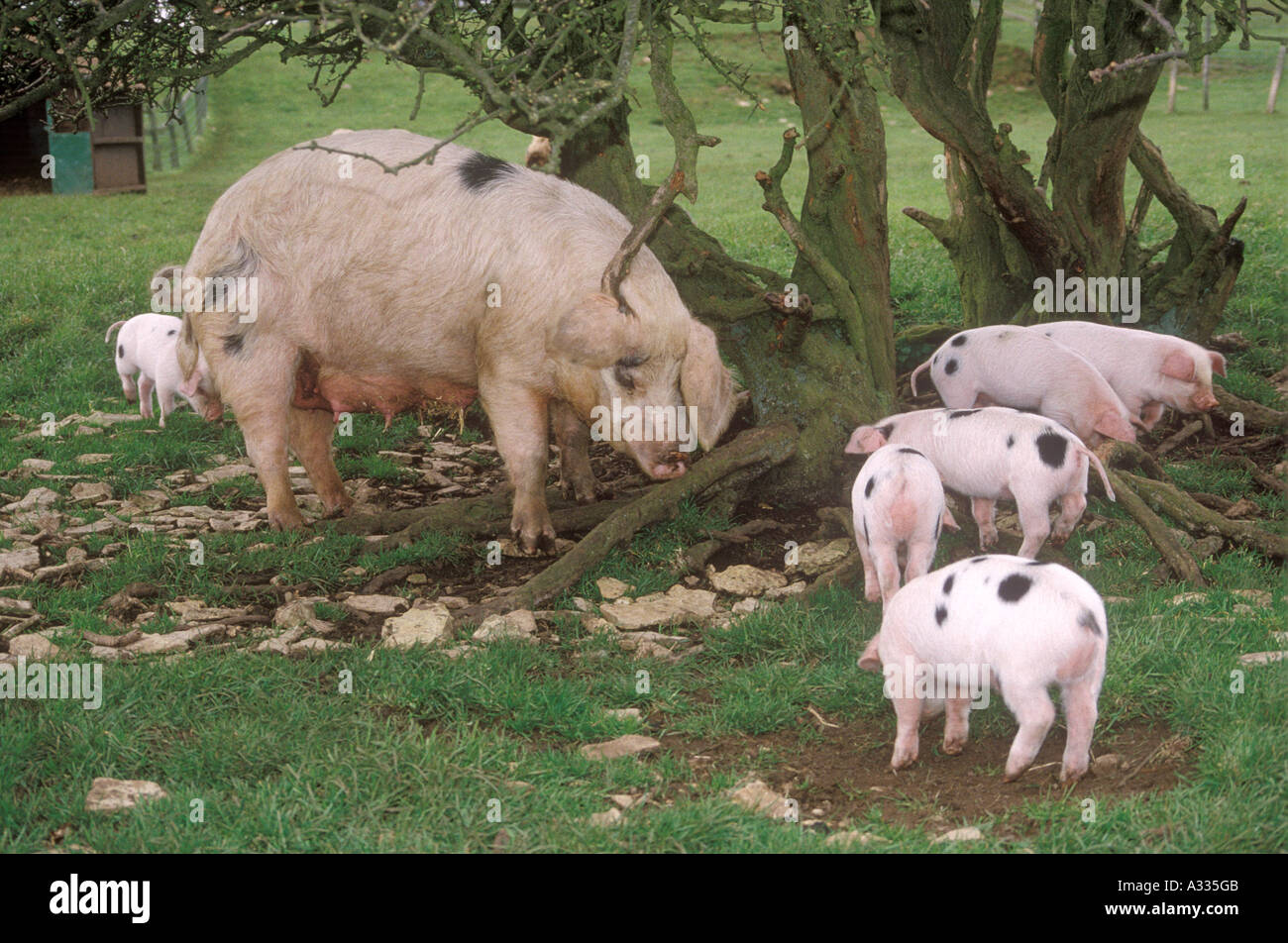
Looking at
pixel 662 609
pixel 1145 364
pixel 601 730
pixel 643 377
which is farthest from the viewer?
pixel 1145 364

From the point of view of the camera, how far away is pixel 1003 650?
11.7ft

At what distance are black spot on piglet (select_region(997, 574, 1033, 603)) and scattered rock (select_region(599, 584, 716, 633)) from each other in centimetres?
183

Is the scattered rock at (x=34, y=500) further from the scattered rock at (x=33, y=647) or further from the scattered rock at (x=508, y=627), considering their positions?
the scattered rock at (x=508, y=627)

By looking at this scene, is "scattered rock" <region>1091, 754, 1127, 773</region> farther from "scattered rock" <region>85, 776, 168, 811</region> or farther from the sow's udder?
the sow's udder

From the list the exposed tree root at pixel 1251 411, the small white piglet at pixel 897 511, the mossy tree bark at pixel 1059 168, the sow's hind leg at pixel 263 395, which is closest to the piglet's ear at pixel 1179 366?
the exposed tree root at pixel 1251 411

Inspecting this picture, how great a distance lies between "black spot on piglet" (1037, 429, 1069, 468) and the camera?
5.18 metres

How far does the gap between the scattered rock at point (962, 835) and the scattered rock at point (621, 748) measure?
3.39 feet

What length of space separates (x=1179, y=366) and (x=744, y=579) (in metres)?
2.84

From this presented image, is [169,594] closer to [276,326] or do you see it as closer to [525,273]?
[276,326]

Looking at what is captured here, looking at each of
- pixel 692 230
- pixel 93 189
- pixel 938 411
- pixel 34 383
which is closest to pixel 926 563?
pixel 938 411

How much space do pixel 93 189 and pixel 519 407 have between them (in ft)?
52.8
